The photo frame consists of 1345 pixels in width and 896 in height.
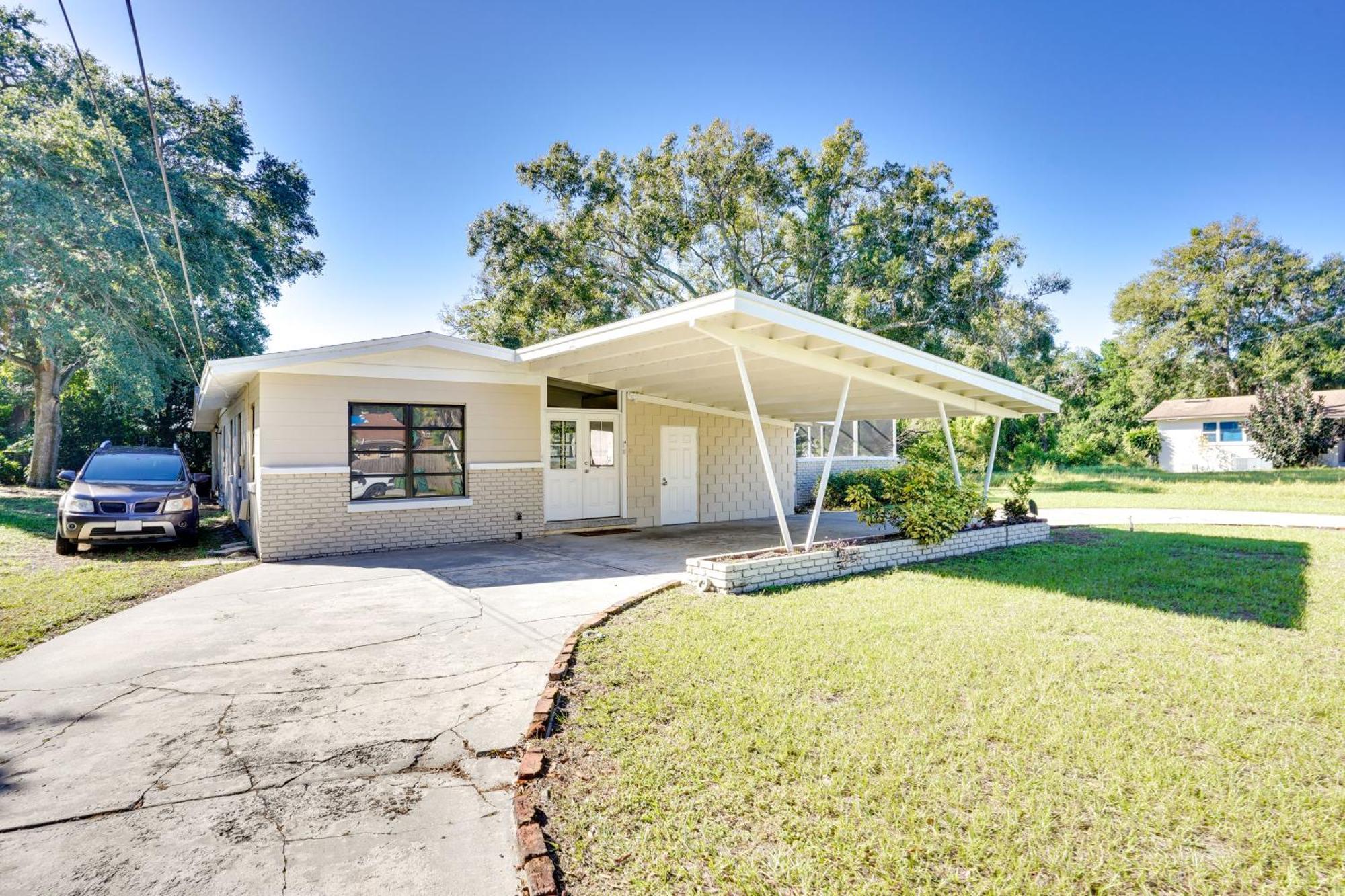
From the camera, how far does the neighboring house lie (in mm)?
25703

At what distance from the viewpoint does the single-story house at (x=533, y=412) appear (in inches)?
294

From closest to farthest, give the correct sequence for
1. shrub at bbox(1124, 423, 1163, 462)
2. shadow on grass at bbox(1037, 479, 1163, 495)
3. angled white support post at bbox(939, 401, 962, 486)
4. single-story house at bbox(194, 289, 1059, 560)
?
single-story house at bbox(194, 289, 1059, 560) → angled white support post at bbox(939, 401, 962, 486) → shadow on grass at bbox(1037, 479, 1163, 495) → shrub at bbox(1124, 423, 1163, 462)

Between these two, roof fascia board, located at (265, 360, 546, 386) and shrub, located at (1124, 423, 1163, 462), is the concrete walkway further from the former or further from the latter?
shrub, located at (1124, 423, 1163, 462)

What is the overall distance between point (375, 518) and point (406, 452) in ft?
3.40

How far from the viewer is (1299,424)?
21.9m

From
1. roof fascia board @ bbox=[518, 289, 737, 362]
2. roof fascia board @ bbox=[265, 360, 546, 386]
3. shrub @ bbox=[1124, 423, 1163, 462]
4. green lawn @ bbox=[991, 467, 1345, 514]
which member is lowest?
green lawn @ bbox=[991, 467, 1345, 514]

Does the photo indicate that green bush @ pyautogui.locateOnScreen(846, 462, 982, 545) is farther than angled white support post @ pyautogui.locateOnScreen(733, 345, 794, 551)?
Yes

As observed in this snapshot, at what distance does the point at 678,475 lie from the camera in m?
12.2

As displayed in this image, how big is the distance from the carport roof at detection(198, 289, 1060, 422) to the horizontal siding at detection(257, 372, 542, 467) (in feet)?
0.83

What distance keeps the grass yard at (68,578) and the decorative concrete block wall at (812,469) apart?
11.6 metres

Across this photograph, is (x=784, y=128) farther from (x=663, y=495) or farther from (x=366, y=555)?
(x=366, y=555)

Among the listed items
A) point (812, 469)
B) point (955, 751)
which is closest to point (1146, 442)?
point (812, 469)

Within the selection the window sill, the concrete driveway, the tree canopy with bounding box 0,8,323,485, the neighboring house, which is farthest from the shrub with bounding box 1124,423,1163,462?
the tree canopy with bounding box 0,8,323,485

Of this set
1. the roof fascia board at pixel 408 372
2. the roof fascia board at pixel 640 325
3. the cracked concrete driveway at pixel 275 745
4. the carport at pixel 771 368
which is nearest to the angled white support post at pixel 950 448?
the carport at pixel 771 368
